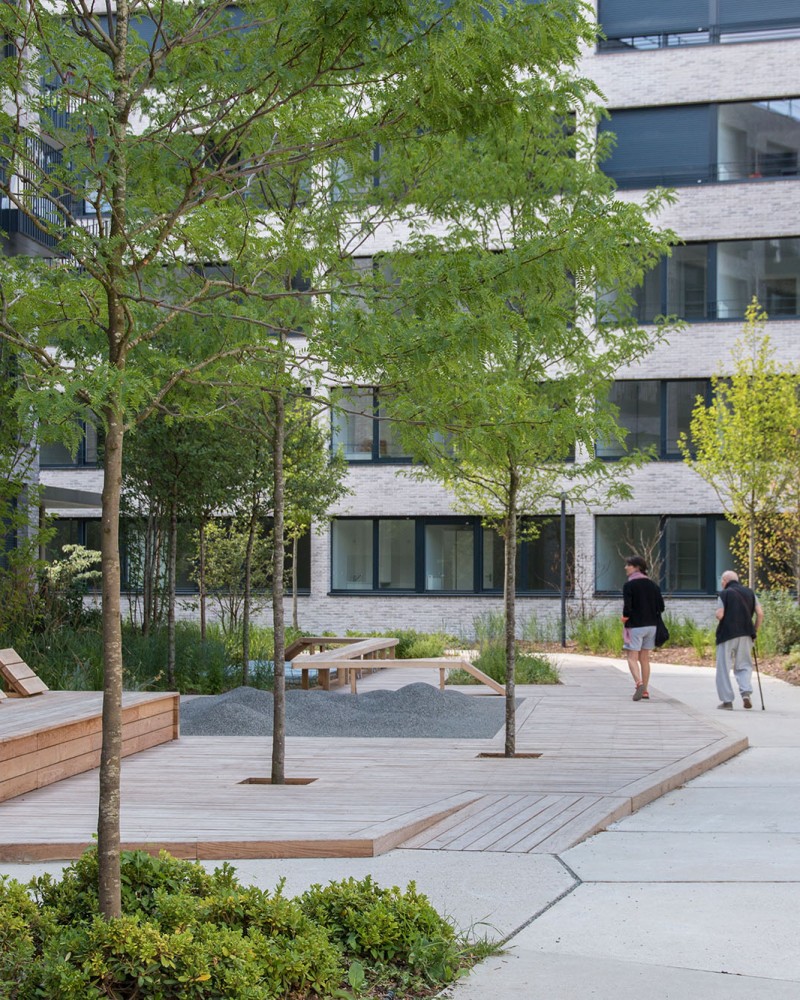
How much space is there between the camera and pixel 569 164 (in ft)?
35.8

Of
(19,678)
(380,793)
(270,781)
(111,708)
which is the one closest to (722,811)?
(380,793)

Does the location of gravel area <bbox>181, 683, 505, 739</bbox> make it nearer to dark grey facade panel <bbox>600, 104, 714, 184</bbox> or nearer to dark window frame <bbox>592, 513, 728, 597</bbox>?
dark window frame <bbox>592, 513, 728, 597</bbox>

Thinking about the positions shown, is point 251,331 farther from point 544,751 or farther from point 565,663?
point 565,663

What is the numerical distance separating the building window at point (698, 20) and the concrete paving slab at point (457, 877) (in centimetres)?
2808

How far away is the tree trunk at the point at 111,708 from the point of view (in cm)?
450

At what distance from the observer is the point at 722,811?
28.4 feet

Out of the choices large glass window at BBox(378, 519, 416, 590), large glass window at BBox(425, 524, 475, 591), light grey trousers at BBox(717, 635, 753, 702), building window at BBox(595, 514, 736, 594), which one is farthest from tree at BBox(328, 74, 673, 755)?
large glass window at BBox(378, 519, 416, 590)

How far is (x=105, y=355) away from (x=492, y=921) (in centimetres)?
313

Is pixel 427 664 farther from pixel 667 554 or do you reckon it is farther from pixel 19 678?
pixel 667 554

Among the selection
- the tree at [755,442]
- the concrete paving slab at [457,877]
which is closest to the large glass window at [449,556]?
the tree at [755,442]

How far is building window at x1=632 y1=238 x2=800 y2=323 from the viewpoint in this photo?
101 feet

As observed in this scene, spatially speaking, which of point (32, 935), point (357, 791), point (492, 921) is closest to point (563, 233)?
point (492, 921)

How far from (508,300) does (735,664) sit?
8986 mm

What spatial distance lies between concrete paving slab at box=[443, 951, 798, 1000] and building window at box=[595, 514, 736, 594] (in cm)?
2576
